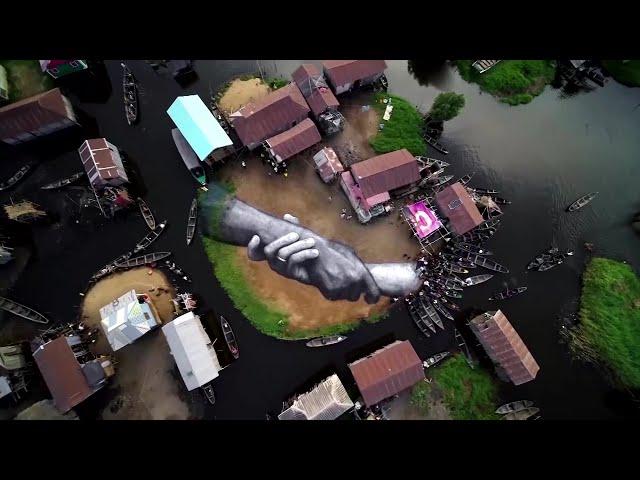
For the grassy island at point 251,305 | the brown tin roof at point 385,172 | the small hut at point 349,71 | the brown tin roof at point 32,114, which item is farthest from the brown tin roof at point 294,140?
the brown tin roof at point 32,114

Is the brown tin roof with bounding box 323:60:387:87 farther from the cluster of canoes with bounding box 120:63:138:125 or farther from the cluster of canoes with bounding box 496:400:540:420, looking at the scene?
the cluster of canoes with bounding box 496:400:540:420

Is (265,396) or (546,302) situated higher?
(265,396)

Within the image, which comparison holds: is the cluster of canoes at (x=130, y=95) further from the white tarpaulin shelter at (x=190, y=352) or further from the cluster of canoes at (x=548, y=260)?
the cluster of canoes at (x=548, y=260)

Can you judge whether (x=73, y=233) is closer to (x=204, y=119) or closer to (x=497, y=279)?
(x=204, y=119)

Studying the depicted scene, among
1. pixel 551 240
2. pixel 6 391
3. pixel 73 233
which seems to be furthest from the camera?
pixel 551 240

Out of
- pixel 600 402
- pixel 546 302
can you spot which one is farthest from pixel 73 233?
pixel 600 402

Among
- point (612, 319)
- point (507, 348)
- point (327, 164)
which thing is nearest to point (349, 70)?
point (327, 164)
